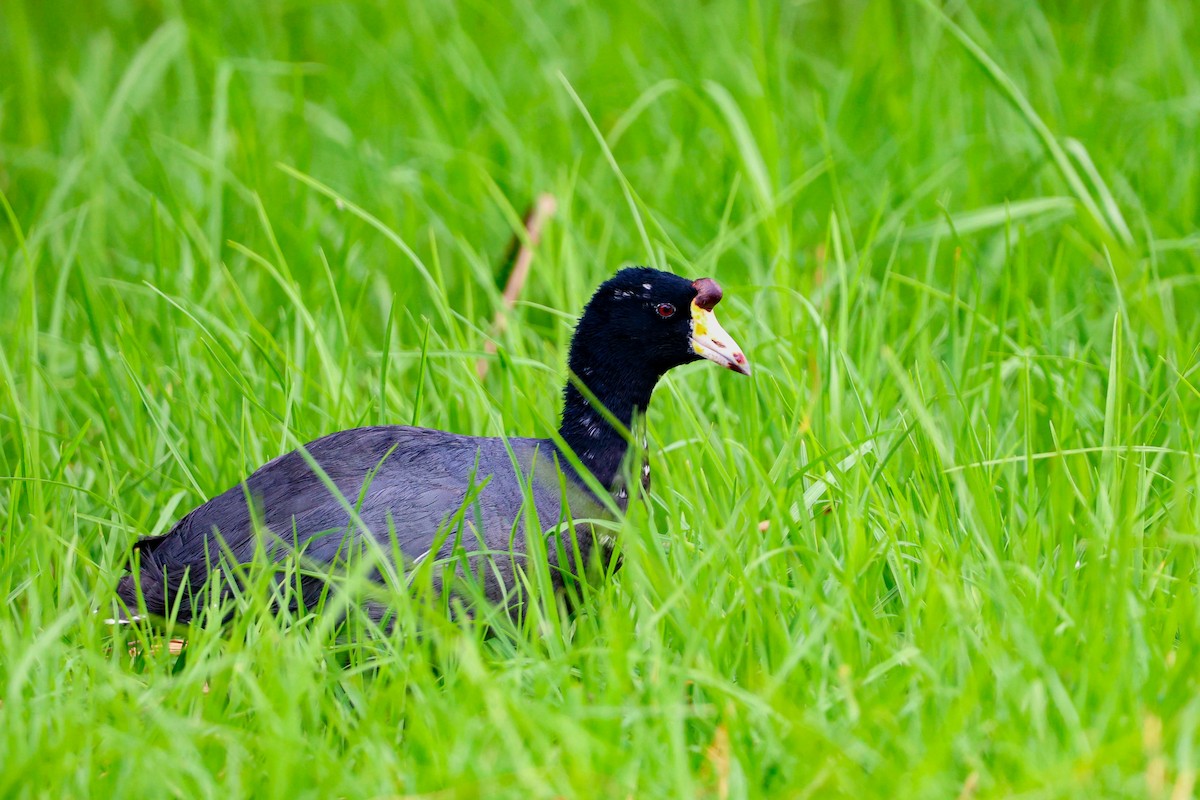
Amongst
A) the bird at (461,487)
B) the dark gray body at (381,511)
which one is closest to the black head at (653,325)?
the bird at (461,487)

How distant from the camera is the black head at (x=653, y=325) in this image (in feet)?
10.5

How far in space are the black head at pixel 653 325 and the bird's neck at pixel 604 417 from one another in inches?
0.9

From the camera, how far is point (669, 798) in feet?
7.29

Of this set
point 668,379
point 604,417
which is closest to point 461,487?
point 604,417

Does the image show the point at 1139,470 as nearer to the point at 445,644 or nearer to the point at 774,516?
the point at 774,516

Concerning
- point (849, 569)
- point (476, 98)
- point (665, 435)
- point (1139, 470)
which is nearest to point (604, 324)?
point (665, 435)

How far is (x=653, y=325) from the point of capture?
3205 mm

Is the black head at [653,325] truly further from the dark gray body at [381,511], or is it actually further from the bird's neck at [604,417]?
the dark gray body at [381,511]

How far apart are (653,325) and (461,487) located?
59 cm

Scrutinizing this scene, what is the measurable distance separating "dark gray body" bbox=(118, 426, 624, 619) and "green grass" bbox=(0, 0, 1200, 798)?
0.41ft

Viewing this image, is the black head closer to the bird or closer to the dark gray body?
the bird

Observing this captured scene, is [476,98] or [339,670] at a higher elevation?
[476,98]

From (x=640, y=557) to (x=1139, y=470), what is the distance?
3.97 ft

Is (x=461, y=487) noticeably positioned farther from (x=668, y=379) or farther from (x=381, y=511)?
(x=668, y=379)
